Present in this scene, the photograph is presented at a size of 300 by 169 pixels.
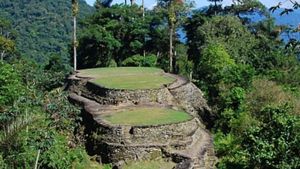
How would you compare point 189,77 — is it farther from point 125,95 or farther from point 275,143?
point 275,143

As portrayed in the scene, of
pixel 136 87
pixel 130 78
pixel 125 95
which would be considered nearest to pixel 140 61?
pixel 130 78

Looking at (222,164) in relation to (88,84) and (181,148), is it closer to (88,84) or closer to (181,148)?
(181,148)

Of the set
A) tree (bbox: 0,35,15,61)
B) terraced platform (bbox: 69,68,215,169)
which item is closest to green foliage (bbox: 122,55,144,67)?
terraced platform (bbox: 69,68,215,169)

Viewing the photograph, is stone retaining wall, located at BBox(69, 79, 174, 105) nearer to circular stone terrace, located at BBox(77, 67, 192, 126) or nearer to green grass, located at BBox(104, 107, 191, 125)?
circular stone terrace, located at BBox(77, 67, 192, 126)

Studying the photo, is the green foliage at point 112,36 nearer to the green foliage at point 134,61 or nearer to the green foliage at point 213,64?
the green foliage at point 134,61

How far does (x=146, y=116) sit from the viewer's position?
61.9 ft

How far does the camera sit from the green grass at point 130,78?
71.2 ft

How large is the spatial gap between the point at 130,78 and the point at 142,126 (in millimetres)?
6213

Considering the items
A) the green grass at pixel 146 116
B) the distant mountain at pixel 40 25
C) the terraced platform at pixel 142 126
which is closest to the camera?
the terraced platform at pixel 142 126

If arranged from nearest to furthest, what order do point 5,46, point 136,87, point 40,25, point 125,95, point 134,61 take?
point 125,95
point 136,87
point 134,61
point 5,46
point 40,25

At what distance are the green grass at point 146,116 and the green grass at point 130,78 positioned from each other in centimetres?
168

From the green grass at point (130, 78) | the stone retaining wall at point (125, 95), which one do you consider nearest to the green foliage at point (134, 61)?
the green grass at point (130, 78)

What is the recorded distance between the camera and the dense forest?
532 inches

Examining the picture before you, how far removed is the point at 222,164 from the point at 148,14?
69.3ft
